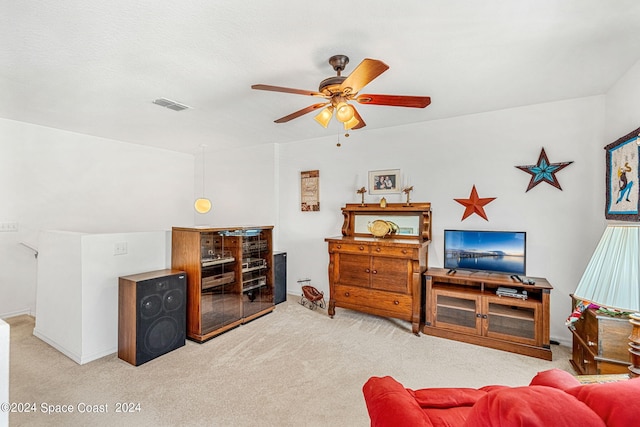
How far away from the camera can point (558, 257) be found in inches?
117

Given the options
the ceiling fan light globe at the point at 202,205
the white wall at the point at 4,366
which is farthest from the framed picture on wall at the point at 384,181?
the white wall at the point at 4,366

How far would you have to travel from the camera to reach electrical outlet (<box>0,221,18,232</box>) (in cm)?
352

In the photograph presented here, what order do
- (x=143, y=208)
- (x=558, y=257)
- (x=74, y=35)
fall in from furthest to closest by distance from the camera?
(x=143, y=208), (x=558, y=257), (x=74, y=35)

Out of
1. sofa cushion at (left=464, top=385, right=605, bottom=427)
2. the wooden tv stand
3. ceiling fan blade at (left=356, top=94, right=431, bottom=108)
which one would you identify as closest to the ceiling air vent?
ceiling fan blade at (left=356, top=94, right=431, bottom=108)

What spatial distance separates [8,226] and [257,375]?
3797 millimetres

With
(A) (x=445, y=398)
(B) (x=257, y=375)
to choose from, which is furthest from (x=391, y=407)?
(B) (x=257, y=375)

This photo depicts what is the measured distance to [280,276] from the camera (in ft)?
14.0

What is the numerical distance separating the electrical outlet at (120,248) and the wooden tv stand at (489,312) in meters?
3.18

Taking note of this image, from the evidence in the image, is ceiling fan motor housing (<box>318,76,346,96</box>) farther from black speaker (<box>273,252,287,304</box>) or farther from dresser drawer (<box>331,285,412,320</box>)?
black speaker (<box>273,252,287,304</box>)

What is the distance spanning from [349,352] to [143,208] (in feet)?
14.0

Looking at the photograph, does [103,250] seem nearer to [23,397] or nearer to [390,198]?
[23,397]

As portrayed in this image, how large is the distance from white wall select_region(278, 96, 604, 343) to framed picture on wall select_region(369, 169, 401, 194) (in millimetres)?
88

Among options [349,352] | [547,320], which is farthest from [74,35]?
[547,320]

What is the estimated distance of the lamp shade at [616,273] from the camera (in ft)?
3.60
